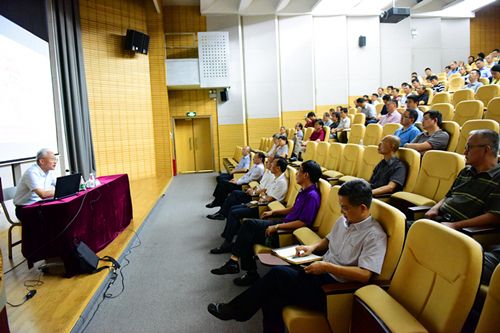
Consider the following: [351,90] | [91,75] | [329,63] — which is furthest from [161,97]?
[351,90]

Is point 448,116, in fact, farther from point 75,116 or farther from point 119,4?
point 119,4

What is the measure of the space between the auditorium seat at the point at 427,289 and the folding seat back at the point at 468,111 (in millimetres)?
3210

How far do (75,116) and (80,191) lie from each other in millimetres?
3506

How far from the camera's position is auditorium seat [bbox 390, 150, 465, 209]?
2.40 metres

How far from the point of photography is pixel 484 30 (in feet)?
41.2

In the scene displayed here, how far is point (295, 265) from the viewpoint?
1895 mm

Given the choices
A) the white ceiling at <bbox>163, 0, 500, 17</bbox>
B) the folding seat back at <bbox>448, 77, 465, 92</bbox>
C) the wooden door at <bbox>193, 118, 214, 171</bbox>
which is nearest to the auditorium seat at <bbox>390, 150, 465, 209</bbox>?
the folding seat back at <bbox>448, 77, 465, 92</bbox>

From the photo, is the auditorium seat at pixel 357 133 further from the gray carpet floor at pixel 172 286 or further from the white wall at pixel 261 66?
the white wall at pixel 261 66

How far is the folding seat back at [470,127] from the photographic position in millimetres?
2906

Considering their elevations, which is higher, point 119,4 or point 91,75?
point 119,4

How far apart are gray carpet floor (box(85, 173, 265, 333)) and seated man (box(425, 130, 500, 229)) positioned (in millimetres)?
1409

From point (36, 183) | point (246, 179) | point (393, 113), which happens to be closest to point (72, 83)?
point (36, 183)

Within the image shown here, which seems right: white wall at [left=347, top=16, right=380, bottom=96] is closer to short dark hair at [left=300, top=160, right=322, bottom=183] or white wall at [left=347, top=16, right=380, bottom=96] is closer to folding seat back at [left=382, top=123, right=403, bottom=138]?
folding seat back at [left=382, top=123, right=403, bottom=138]

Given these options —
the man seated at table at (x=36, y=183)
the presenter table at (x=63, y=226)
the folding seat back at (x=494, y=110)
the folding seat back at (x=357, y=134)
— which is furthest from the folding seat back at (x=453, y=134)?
the man seated at table at (x=36, y=183)
